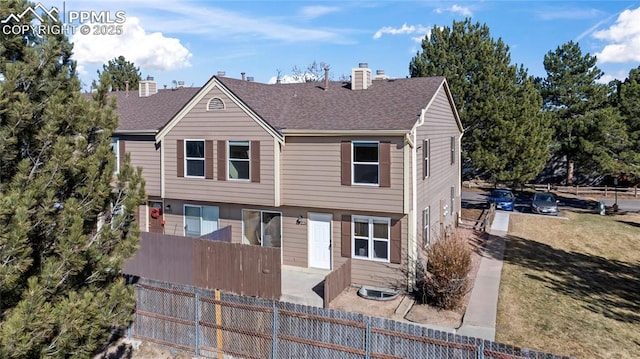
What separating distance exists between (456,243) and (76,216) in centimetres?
1069

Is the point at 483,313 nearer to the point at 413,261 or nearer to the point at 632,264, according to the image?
the point at 413,261

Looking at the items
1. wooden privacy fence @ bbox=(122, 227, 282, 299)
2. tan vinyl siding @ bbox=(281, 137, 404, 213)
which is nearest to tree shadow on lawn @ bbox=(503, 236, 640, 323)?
tan vinyl siding @ bbox=(281, 137, 404, 213)

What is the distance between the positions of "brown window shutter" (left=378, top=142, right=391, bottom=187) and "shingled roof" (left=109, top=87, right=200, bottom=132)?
914 cm

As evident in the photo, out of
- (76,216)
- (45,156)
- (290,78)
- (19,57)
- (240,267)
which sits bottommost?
(240,267)

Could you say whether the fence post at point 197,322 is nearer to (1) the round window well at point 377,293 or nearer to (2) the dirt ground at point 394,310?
(2) the dirt ground at point 394,310

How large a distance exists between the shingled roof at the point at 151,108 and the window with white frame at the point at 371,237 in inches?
364

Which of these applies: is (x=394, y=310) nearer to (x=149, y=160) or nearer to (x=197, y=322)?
(x=197, y=322)

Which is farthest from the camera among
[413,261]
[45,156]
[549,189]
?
[549,189]

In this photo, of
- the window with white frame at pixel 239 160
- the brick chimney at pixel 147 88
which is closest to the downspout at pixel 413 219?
the window with white frame at pixel 239 160

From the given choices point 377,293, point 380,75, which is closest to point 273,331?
point 377,293

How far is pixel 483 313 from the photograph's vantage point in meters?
13.0

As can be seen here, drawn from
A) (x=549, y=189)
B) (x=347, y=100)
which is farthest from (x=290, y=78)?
(x=347, y=100)

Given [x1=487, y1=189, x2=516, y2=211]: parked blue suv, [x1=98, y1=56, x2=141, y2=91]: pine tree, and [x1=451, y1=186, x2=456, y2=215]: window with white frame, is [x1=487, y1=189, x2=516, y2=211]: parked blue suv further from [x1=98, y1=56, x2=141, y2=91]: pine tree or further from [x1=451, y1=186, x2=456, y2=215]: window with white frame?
[x1=98, y1=56, x2=141, y2=91]: pine tree

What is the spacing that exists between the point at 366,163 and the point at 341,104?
131 inches
